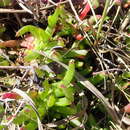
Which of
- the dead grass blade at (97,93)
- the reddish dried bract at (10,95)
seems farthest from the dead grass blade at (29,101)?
the dead grass blade at (97,93)

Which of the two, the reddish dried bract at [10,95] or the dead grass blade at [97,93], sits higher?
the reddish dried bract at [10,95]

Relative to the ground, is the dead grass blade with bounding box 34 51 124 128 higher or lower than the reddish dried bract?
lower

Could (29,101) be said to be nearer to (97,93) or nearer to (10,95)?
(10,95)

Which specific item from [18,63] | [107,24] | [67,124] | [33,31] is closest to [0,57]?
[18,63]

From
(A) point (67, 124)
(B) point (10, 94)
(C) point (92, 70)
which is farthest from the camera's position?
(C) point (92, 70)

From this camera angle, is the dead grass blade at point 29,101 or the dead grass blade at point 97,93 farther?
the dead grass blade at point 97,93

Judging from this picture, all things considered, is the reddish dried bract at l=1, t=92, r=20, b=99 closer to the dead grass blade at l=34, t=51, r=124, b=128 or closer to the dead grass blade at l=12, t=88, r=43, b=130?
the dead grass blade at l=12, t=88, r=43, b=130

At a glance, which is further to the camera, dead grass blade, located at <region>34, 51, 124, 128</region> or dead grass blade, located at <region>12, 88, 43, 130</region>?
dead grass blade, located at <region>34, 51, 124, 128</region>

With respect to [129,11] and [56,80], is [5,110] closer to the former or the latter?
[56,80]

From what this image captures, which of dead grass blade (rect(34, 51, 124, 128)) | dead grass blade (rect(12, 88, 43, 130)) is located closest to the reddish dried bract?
dead grass blade (rect(12, 88, 43, 130))

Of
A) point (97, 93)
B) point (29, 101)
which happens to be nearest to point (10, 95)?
point (29, 101)

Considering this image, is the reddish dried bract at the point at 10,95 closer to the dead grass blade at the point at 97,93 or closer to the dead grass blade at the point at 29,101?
the dead grass blade at the point at 29,101
